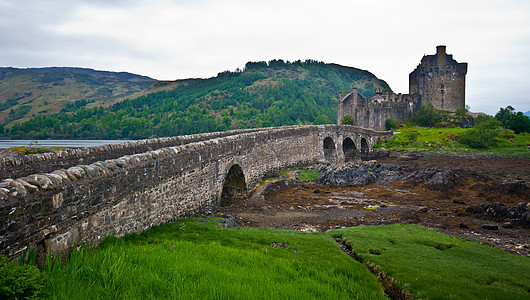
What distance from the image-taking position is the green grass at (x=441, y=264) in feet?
24.3

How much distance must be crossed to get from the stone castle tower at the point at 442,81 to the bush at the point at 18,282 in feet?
227

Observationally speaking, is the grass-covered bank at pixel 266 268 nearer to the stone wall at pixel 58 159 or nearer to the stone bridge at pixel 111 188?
the stone bridge at pixel 111 188

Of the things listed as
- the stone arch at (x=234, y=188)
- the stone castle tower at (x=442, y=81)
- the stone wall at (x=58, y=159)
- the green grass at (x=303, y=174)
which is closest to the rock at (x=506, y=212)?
the stone arch at (x=234, y=188)

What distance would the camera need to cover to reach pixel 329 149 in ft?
141

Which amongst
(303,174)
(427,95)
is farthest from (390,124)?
(303,174)

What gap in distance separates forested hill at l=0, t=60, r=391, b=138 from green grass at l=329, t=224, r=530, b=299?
261 feet

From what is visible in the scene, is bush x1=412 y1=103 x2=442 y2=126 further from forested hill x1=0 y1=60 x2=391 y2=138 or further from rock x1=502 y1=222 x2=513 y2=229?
rock x1=502 y1=222 x2=513 y2=229

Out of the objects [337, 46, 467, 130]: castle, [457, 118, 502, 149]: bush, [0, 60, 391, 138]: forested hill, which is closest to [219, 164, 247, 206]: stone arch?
[457, 118, 502, 149]: bush

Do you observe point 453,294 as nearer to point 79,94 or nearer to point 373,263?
point 373,263

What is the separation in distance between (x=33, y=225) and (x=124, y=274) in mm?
1653

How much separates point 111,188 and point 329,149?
36.4 m

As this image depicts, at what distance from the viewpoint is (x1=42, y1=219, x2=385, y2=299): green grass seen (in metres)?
5.54

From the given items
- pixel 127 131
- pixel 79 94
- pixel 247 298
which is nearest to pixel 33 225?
pixel 247 298

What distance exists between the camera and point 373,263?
9.33 metres
